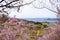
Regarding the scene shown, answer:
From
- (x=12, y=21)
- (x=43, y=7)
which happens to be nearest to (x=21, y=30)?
(x=12, y=21)

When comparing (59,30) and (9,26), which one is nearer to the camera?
(59,30)

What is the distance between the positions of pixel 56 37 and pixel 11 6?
187 inches

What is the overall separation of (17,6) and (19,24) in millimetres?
3609

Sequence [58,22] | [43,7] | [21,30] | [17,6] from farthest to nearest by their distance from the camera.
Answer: [17,6]
[43,7]
[21,30]
[58,22]

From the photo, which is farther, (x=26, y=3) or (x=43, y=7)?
(x=26, y=3)

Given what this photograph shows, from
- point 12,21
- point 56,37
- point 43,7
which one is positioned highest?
point 56,37

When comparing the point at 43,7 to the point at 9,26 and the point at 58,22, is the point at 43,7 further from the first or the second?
the point at 58,22

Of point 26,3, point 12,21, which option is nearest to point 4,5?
point 26,3

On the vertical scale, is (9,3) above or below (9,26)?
below

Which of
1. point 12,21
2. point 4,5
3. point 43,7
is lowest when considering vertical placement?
point 4,5

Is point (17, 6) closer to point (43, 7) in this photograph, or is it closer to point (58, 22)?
point (43, 7)

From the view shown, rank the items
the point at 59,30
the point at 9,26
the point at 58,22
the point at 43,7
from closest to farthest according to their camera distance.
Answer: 1. the point at 59,30
2. the point at 58,22
3. the point at 9,26
4. the point at 43,7

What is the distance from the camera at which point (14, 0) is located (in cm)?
662

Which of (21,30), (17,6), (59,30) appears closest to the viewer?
(59,30)
